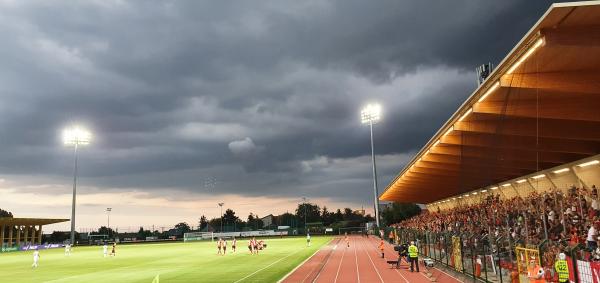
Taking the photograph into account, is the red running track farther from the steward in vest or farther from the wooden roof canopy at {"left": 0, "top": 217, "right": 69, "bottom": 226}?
the wooden roof canopy at {"left": 0, "top": 217, "right": 69, "bottom": 226}

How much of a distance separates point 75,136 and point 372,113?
60.4 meters

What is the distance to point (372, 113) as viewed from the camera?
235ft

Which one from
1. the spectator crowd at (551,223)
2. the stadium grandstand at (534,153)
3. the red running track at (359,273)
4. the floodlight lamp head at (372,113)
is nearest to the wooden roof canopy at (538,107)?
the stadium grandstand at (534,153)

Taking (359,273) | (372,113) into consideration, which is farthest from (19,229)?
(359,273)

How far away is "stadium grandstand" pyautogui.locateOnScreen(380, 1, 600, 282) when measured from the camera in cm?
1123

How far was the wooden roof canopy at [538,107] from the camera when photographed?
36.0 ft

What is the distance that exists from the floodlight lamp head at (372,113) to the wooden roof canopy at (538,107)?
38041 millimetres

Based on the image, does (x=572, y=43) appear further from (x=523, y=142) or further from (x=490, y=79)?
(x=523, y=142)

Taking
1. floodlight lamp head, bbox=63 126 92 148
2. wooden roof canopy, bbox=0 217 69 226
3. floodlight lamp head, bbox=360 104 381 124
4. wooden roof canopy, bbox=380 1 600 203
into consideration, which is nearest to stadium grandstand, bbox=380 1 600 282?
wooden roof canopy, bbox=380 1 600 203

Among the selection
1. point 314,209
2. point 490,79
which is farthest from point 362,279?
point 314,209

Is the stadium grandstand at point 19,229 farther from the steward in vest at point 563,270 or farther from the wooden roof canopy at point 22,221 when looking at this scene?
the steward in vest at point 563,270

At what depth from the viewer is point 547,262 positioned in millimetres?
13367

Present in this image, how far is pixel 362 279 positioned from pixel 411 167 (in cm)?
2095

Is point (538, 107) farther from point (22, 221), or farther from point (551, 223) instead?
point (22, 221)
